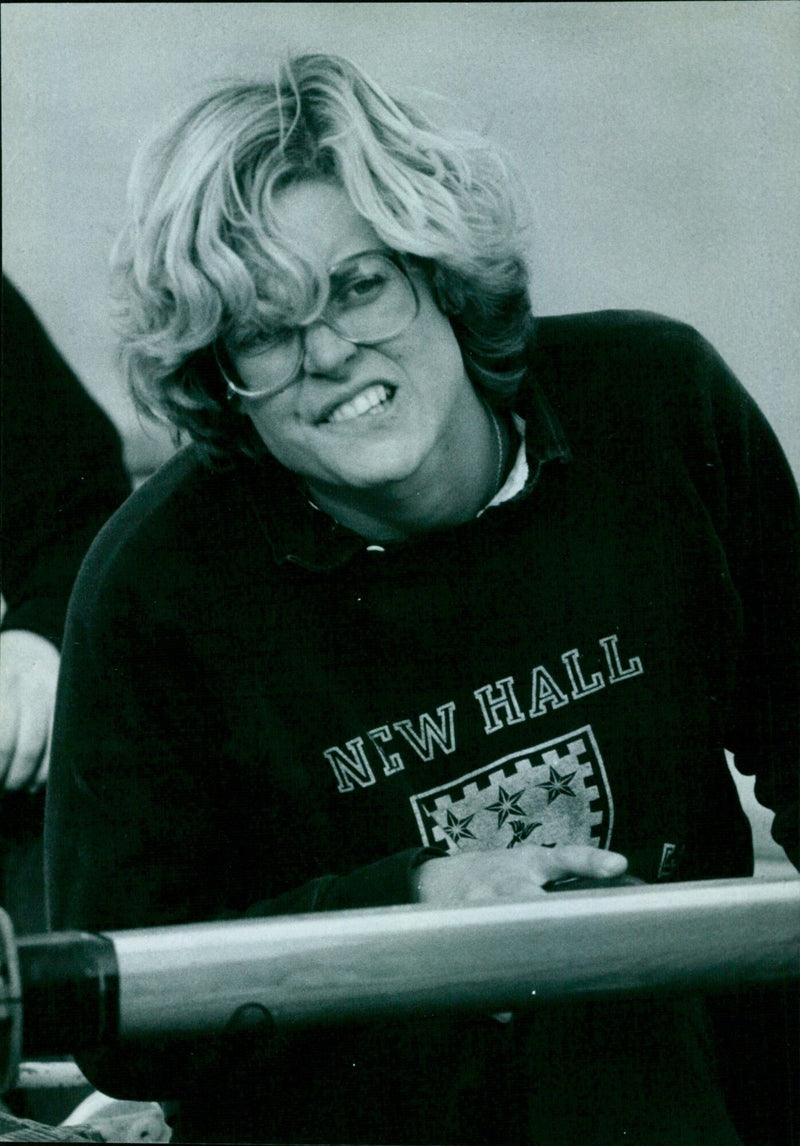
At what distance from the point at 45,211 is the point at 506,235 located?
38cm

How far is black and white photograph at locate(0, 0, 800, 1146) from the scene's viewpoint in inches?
39.1

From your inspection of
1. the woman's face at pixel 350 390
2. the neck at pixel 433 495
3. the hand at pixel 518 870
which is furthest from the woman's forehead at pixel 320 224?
the hand at pixel 518 870

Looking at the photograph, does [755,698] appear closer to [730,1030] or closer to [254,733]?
[730,1030]

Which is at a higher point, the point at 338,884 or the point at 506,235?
the point at 506,235

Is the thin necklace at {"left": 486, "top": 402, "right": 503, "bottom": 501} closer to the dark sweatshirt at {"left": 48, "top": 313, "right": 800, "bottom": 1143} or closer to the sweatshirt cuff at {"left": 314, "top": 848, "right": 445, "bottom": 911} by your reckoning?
the dark sweatshirt at {"left": 48, "top": 313, "right": 800, "bottom": 1143}

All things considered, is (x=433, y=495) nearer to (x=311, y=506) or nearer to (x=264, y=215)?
(x=311, y=506)

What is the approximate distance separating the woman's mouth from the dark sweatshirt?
91 mm

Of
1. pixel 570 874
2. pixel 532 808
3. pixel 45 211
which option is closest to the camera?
pixel 570 874

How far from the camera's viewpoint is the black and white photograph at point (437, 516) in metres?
0.99

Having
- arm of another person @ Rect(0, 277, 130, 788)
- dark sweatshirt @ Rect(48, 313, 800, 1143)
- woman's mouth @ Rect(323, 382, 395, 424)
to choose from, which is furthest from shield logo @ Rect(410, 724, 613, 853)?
arm of another person @ Rect(0, 277, 130, 788)

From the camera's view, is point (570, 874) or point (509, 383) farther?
point (509, 383)

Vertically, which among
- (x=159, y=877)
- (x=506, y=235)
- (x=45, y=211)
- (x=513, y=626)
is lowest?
(x=159, y=877)

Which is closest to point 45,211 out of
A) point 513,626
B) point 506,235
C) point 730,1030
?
point 506,235

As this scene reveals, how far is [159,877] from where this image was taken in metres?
1.05
